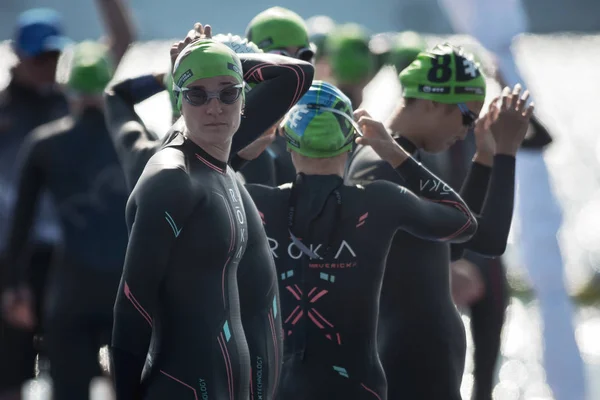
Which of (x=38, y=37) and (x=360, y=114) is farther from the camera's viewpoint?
(x=38, y=37)

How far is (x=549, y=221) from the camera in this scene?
23.8 feet

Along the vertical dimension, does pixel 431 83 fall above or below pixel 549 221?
above

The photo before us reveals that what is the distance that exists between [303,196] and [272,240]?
0.71 ft

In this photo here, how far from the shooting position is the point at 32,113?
8750 mm

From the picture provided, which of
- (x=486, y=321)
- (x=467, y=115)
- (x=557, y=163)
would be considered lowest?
(x=557, y=163)

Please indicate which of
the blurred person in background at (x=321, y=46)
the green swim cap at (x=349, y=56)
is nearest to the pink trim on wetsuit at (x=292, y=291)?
the blurred person in background at (x=321, y=46)

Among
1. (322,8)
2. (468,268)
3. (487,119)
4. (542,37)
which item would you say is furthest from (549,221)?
(542,37)

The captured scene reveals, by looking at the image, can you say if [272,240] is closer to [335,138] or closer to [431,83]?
[335,138]

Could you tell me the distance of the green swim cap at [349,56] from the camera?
8609 millimetres

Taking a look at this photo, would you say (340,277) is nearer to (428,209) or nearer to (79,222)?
(428,209)

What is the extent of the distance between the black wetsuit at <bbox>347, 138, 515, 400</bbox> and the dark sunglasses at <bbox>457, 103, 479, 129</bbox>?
1.06 ft

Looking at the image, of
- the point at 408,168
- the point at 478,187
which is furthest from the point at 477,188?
the point at 408,168

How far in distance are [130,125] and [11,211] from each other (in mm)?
2909

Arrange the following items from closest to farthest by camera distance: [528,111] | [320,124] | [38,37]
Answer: [320,124]
[528,111]
[38,37]
